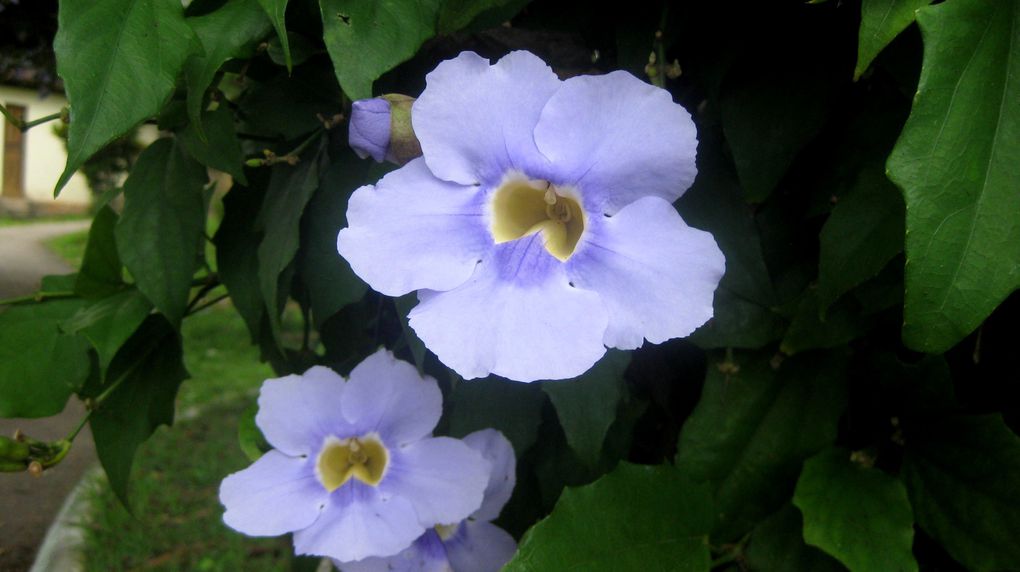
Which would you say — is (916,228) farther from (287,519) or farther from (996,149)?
(287,519)

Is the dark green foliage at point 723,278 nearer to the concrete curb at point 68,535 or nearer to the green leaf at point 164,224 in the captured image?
the green leaf at point 164,224

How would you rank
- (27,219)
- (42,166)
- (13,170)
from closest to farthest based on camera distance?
1. (27,219)
2. (42,166)
3. (13,170)

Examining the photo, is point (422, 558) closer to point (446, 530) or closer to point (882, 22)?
point (446, 530)

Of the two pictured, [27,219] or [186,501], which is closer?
[186,501]

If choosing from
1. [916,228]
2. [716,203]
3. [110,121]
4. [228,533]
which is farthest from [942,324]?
[228,533]

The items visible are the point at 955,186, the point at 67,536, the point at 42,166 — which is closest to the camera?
the point at 955,186

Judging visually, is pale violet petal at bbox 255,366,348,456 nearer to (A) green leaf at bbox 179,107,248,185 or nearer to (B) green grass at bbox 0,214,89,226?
(A) green leaf at bbox 179,107,248,185

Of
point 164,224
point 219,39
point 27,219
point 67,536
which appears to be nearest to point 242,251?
point 164,224
